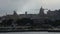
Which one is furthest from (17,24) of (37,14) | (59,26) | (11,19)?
(37,14)

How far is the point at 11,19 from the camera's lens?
3141 centimetres

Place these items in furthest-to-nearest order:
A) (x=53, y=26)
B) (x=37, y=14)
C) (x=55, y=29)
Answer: (x=37, y=14)
(x=53, y=26)
(x=55, y=29)

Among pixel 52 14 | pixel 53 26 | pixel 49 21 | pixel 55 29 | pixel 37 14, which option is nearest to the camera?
pixel 55 29

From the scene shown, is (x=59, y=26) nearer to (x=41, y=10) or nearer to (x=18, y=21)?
(x=18, y=21)

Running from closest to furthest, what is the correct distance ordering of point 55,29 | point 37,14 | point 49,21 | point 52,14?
1. point 55,29
2. point 49,21
3. point 52,14
4. point 37,14

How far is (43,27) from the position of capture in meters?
26.3

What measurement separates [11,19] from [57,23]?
262 inches

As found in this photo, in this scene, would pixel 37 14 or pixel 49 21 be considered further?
pixel 37 14

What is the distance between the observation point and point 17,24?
94.2ft

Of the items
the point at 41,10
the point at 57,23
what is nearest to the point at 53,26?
the point at 57,23

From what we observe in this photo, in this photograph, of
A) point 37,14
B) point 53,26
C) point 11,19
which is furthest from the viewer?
point 37,14

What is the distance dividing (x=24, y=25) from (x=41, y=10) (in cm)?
739

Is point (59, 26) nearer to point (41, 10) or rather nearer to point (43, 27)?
point (43, 27)

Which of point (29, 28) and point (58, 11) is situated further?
point (58, 11)
